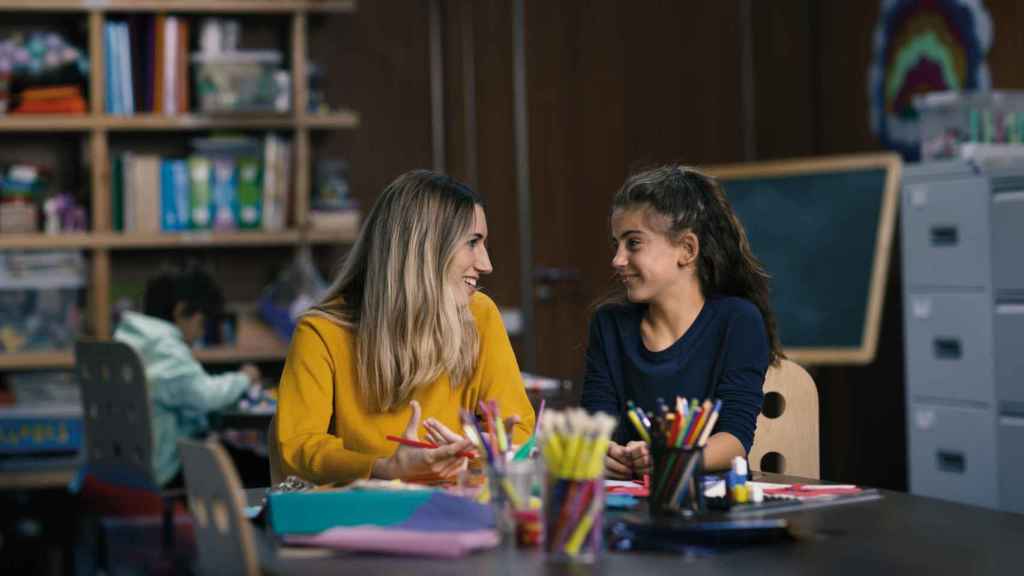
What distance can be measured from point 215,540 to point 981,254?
311 cm

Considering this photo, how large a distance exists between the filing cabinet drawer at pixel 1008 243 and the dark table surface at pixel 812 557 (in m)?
2.45

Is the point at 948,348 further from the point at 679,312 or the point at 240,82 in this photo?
the point at 240,82

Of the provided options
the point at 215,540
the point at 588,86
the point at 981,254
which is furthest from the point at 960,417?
the point at 215,540

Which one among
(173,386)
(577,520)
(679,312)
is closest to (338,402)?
(679,312)

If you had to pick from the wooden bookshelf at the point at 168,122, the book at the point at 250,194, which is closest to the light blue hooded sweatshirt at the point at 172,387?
the book at the point at 250,194

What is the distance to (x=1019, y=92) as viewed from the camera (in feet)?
14.5

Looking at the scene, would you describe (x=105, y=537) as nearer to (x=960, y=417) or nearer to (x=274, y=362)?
(x=274, y=362)

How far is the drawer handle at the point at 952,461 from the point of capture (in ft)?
13.8

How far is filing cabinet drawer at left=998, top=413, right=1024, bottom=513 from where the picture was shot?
399cm

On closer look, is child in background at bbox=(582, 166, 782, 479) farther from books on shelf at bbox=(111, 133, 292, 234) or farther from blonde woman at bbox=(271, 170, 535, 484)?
books on shelf at bbox=(111, 133, 292, 234)

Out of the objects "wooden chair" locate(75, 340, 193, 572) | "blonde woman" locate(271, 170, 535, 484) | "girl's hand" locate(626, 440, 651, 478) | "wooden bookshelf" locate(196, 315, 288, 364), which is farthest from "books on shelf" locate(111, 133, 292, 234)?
"girl's hand" locate(626, 440, 651, 478)

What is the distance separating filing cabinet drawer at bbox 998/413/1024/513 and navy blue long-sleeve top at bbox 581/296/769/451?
6.42 feet

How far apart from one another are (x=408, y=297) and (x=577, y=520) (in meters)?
0.80

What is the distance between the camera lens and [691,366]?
2316 millimetres
